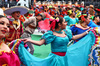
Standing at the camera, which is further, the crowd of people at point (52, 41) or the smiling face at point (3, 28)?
the crowd of people at point (52, 41)

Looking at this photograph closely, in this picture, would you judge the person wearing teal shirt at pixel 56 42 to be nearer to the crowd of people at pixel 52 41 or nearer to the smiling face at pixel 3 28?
the crowd of people at pixel 52 41

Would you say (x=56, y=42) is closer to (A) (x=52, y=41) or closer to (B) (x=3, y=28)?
(A) (x=52, y=41)

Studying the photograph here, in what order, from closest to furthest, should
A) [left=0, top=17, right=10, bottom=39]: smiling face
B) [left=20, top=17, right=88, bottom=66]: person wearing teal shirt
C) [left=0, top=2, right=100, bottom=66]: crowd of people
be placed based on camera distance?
[left=0, top=17, right=10, bottom=39]: smiling face, [left=0, top=2, right=100, bottom=66]: crowd of people, [left=20, top=17, right=88, bottom=66]: person wearing teal shirt

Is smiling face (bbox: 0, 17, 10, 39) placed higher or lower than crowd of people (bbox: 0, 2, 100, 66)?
higher

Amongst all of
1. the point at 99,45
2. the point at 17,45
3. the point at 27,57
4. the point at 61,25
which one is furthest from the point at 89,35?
the point at 17,45

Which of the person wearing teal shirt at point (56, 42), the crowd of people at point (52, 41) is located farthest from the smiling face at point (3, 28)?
the person wearing teal shirt at point (56, 42)

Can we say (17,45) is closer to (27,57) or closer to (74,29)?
(27,57)

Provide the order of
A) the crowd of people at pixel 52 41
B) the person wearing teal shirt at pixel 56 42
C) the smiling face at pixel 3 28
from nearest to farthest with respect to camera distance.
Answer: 1. the smiling face at pixel 3 28
2. the crowd of people at pixel 52 41
3. the person wearing teal shirt at pixel 56 42

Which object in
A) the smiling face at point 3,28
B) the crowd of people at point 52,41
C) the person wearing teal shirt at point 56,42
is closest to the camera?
the smiling face at point 3,28

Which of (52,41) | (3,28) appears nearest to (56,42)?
(52,41)

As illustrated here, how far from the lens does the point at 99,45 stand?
13.1 ft

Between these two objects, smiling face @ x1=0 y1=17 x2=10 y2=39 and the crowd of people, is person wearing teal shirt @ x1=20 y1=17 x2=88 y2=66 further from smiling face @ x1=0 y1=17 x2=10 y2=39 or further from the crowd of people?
smiling face @ x1=0 y1=17 x2=10 y2=39

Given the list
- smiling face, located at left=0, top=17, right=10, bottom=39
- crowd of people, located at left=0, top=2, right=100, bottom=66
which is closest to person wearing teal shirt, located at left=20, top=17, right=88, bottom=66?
crowd of people, located at left=0, top=2, right=100, bottom=66

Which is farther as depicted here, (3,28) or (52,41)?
(52,41)
